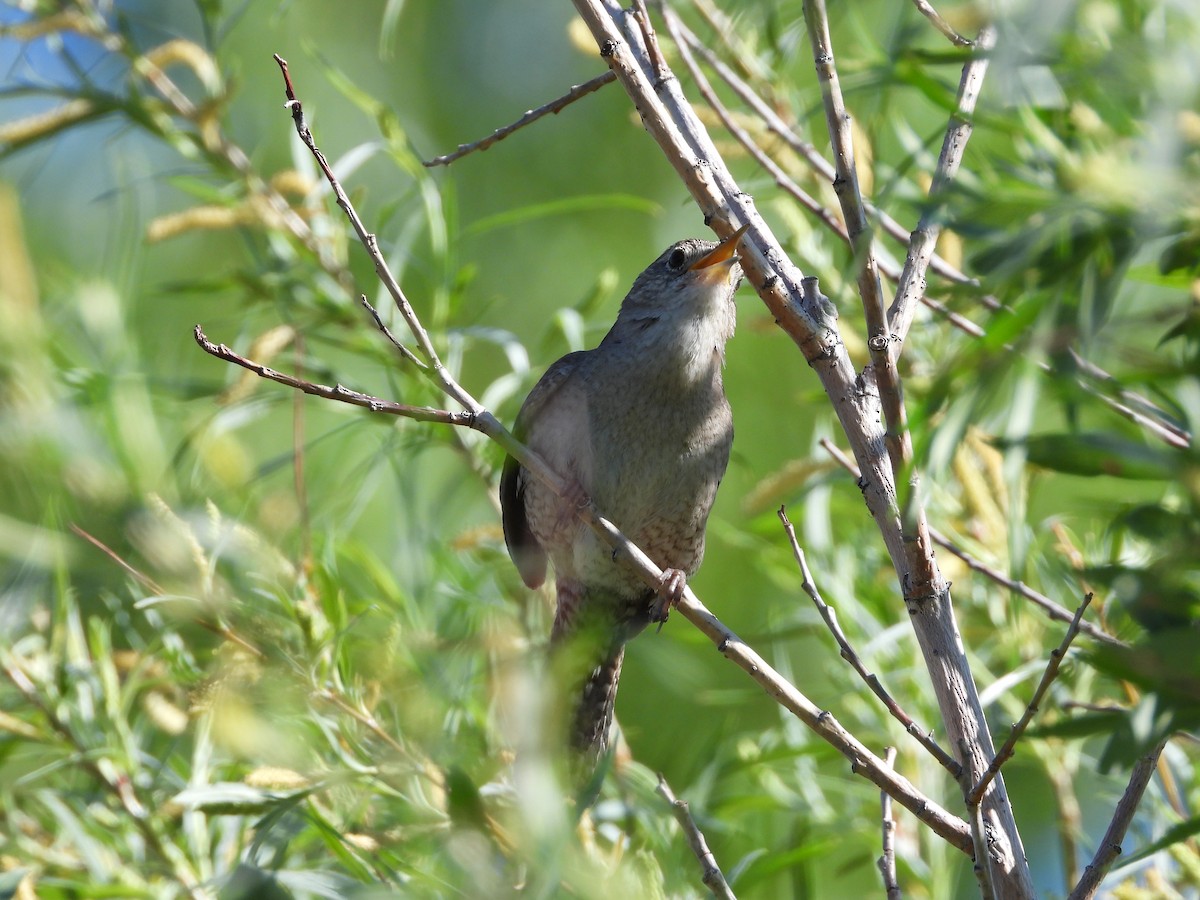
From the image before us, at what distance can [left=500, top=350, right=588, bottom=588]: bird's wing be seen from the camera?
351 cm

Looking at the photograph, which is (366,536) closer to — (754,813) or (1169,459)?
(754,813)

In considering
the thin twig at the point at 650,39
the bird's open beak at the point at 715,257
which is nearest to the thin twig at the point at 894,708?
the thin twig at the point at 650,39

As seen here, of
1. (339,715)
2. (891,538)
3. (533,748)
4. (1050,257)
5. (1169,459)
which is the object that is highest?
(1050,257)

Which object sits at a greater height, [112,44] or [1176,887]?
[112,44]

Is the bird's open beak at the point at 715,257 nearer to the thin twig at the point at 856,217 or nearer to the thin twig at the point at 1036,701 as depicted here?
the thin twig at the point at 856,217

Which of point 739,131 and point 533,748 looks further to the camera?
point 739,131

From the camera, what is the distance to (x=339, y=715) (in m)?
2.10

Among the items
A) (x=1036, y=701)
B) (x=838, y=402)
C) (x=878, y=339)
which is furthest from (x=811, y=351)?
(x=1036, y=701)

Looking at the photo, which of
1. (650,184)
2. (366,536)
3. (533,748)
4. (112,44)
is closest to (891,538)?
(533,748)

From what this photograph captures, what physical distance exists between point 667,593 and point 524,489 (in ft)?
5.13

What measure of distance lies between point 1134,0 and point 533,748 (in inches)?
38.7

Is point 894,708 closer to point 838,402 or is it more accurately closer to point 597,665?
point 838,402

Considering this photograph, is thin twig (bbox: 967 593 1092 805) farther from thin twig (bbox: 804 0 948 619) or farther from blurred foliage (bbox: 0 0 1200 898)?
thin twig (bbox: 804 0 948 619)

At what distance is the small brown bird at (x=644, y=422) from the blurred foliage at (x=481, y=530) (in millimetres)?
170
